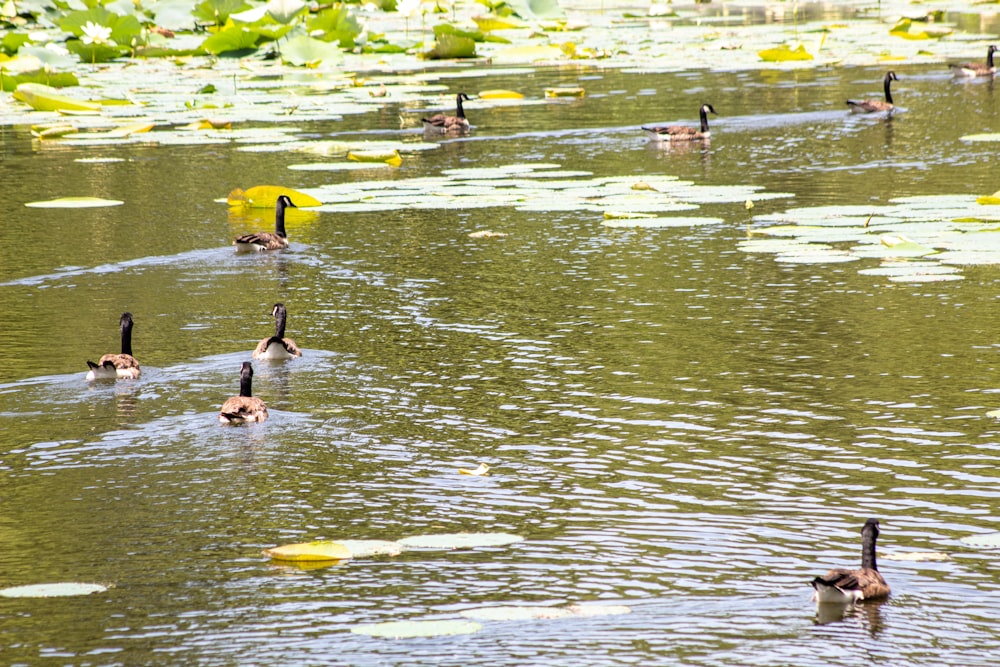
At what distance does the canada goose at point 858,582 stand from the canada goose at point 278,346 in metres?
5.88

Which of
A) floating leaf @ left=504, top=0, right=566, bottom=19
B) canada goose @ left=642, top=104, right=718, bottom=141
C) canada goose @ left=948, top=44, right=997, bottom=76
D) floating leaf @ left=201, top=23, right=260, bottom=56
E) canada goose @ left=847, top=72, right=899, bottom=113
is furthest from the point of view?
floating leaf @ left=504, top=0, right=566, bottom=19

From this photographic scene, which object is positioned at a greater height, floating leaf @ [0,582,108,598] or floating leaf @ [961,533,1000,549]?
floating leaf @ [0,582,108,598]

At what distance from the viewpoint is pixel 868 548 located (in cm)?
710

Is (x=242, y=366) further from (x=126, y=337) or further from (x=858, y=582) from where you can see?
(x=858, y=582)

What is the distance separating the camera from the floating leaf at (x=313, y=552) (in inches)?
302

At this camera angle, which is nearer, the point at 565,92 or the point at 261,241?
the point at 261,241

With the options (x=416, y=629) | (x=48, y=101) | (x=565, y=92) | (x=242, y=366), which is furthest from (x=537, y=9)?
(x=416, y=629)

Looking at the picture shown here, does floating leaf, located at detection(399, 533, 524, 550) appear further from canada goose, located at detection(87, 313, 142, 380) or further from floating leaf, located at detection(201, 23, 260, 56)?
floating leaf, located at detection(201, 23, 260, 56)

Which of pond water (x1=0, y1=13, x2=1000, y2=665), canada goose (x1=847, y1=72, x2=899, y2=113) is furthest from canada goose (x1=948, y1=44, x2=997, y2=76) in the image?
pond water (x1=0, y1=13, x2=1000, y2=665)

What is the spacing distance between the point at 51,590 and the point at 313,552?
4.42 feet

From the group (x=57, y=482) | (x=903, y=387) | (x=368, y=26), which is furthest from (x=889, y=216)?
(x=368, y=26)

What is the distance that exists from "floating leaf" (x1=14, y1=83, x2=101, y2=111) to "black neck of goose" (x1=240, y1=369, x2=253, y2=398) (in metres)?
20.5

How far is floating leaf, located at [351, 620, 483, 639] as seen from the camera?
663 centimetres

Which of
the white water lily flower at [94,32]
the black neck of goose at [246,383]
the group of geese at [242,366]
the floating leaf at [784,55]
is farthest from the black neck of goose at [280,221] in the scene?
the white water lily flower at [94,32]
